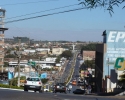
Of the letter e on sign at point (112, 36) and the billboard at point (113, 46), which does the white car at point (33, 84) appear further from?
the letter e on sign at point (112, 36)

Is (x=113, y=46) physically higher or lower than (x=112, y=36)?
lower

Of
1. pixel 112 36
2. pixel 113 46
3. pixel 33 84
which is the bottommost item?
pixel 33 84

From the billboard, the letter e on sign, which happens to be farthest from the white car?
the letter e on sign

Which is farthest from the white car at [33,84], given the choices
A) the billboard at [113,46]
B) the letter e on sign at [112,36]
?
the letter e on sign at [112,36]

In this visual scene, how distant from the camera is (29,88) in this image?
33.8 metres

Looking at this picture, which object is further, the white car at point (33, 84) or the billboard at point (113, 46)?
the billboard at point (113, 46)

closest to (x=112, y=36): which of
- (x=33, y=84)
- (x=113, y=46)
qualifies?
(x=113, y=46)

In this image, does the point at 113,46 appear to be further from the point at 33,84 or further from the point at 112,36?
the point at 33,84

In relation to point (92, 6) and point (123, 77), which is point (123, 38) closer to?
point (123, 77)

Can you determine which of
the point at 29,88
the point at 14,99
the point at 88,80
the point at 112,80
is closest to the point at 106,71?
the point at 112,80

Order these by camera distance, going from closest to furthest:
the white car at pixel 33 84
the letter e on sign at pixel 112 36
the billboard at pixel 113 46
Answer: the white car at pixel 33 84 < the billboard at pixel 113 46 < the letter e on sign at pixel 112 36

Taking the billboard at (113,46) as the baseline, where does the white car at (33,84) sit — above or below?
below

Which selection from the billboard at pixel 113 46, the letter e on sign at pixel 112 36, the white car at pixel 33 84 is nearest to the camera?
the white car at pixel 33 84

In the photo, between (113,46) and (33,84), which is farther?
(113,46)
